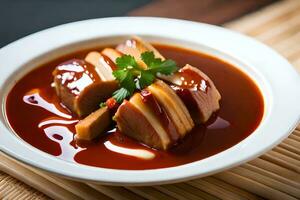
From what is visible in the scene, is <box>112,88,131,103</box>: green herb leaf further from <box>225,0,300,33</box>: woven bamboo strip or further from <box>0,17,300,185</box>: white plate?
<box>225,0,300,33</box>: woven bamboo strip

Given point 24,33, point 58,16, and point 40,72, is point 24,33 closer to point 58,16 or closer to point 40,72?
point 58,16

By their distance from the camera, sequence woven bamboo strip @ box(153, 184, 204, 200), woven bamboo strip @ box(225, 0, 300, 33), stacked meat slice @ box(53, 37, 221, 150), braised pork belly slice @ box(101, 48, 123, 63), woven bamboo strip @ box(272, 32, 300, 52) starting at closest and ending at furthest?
woven bamboo strip @ box(153, 184, 204, 200) < stacked meat slice @ box(53, 37, 221, 150) < braised pork belly slice @ box(101, 48, 123, 63) < woven bamboo strip @ box(272, 32, 300, 52) < woven bamboo strip @ box(225, 0, 300, 33)

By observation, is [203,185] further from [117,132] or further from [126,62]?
[126,62]

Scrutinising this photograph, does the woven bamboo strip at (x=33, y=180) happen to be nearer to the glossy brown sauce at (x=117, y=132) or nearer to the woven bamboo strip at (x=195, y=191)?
the glossy brown sauce at (x=117, y=132)

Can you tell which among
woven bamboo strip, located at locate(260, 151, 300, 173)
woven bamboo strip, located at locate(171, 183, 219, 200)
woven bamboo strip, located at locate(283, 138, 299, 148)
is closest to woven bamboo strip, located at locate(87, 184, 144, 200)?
woven bamboo strip, located at locate(171, 183, 219, 200)

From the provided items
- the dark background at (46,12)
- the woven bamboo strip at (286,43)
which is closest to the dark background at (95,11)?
the dark background at (46,12)

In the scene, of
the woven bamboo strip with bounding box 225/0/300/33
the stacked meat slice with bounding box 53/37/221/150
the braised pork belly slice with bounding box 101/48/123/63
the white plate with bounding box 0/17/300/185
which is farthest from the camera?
the woven bamboo strip with bounding box 225/0/300/33
